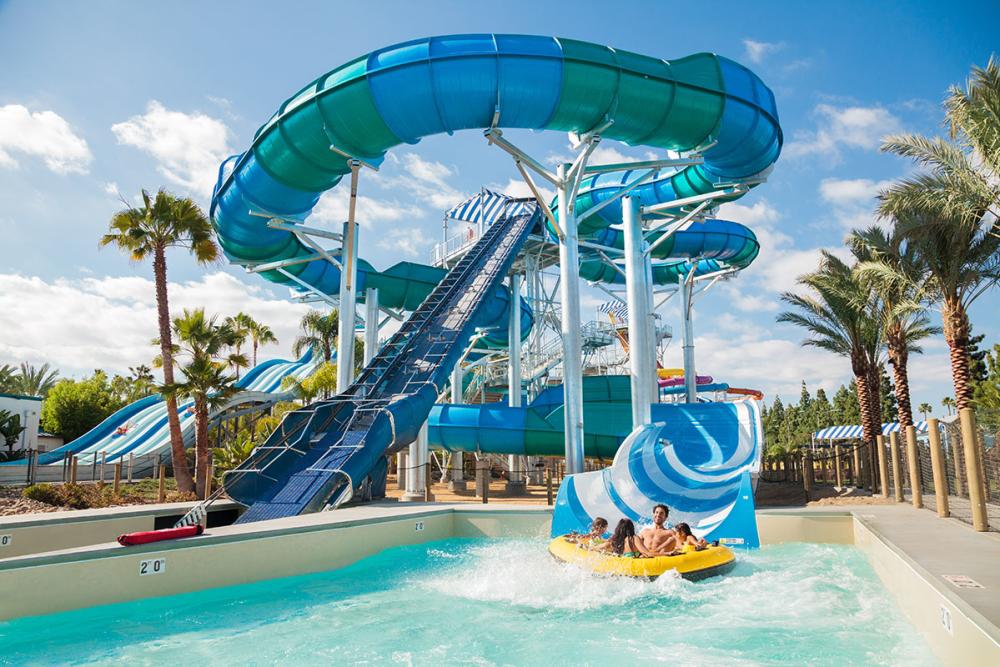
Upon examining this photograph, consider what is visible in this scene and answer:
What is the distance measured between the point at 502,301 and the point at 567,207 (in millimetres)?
8052

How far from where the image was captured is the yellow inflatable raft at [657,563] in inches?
→ 279

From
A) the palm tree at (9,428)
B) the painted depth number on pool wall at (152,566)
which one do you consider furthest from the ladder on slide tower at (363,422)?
the palm tree at (9,428)

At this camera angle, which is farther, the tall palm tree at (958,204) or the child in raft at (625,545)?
the tall palm tree at (958,204)

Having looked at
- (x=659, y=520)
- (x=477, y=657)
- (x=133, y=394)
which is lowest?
(x=477, y=657)

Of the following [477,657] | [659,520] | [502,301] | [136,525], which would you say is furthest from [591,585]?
[502,301]

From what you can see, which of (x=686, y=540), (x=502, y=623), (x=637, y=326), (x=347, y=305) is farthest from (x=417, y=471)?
(x=502, y=623)

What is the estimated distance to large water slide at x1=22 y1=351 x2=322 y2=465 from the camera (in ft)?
87.7

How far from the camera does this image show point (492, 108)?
11.9m

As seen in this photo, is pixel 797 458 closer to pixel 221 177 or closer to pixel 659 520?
pixel 659 520

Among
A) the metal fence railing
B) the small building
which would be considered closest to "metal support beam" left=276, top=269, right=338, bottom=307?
the metal fence railing

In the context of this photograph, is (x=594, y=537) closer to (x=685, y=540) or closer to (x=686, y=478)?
(x=685, y=540)

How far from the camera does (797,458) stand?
1884cm

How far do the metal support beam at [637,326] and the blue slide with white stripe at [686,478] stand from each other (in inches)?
25.9

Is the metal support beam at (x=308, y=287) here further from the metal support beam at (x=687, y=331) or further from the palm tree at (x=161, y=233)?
the metal support beam at (x=687, y=331)
